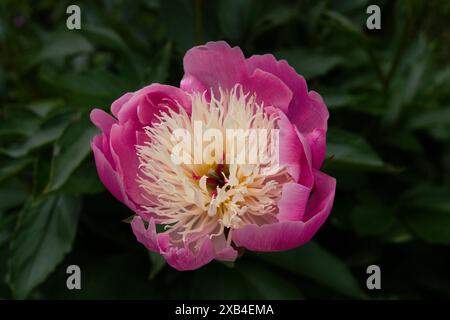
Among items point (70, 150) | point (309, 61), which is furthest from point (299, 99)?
point (309, 61)

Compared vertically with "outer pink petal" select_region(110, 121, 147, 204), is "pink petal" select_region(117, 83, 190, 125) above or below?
above

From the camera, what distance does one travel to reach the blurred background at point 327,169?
25.7 inches

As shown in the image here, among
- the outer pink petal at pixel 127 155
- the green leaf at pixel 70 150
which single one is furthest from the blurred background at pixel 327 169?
the outer pink petal at pixel 127 155

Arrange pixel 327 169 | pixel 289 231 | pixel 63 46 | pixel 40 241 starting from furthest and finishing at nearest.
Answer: pixel 63 46, pixel 40 241, pixel 327 169, pixel 289 231

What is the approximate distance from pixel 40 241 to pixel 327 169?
1.12 ft

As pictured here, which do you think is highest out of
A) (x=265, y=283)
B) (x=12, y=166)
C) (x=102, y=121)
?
(x=102, y=121)

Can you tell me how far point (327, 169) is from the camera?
549 millimetres

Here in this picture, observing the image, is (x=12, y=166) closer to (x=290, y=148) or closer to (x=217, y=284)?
(x=217, y=284)

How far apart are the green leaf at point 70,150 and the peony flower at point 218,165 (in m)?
0.15

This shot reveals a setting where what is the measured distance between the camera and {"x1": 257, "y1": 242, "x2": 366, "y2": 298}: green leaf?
689mm

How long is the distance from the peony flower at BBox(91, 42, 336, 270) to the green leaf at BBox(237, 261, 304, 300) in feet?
0.91

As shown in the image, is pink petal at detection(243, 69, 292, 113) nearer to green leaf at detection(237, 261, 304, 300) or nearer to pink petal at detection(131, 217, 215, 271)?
pink petal at detection(131, 217, 215, 271)

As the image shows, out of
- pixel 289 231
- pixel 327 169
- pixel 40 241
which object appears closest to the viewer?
pixel 289 231

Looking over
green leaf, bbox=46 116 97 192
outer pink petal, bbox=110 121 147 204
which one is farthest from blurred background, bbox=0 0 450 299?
outer pink petal, bbox=110 121 147 204
